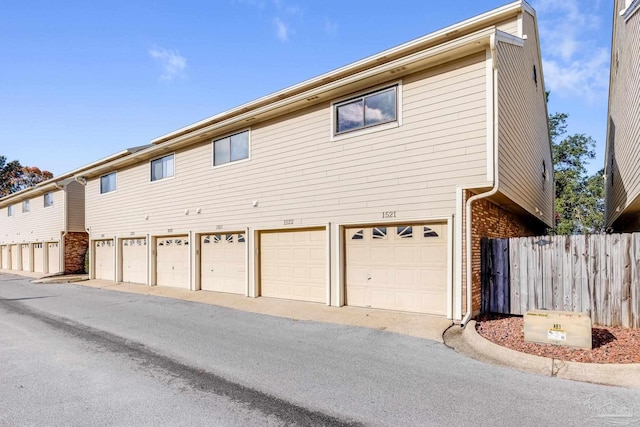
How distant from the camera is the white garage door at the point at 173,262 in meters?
14.7

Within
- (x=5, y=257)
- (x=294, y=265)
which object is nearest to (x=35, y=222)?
(x=5, y=257)

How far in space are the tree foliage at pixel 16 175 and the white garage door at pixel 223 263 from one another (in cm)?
5198

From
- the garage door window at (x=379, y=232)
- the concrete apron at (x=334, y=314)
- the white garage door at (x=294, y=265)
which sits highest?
the garage door window at (x=379, y=232)

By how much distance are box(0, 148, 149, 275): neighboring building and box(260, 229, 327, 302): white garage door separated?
1315 cm

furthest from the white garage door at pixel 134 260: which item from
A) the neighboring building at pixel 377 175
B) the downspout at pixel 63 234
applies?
the downspout at pixel 63 234

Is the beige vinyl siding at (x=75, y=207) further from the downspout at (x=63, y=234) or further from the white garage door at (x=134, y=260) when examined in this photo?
the white garage door at (x=134, y=260)

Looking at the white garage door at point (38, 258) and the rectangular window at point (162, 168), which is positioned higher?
the rectangular window at point (162, 168)

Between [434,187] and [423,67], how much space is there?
2.77 meters

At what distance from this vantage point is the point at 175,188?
15.1m

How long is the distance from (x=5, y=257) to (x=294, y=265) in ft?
111

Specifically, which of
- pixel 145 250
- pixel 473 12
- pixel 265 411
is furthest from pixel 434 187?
pixel 145 250

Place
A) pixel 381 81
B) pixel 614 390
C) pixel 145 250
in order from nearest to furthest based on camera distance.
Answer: pixel 614 390 → pixel 381 81 → pixel 145 250

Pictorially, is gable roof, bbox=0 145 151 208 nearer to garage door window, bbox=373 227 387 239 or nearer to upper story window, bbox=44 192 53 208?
upper story window, bbox=44 192 53 208

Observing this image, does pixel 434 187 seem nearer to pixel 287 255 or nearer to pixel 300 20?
pixel 287 255
